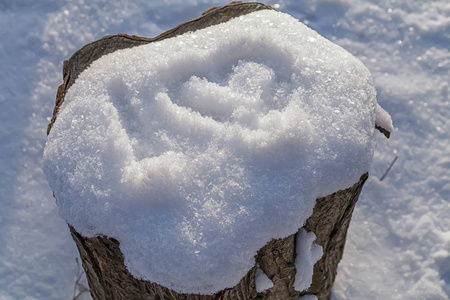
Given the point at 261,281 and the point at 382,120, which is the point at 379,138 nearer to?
the point at 382,120

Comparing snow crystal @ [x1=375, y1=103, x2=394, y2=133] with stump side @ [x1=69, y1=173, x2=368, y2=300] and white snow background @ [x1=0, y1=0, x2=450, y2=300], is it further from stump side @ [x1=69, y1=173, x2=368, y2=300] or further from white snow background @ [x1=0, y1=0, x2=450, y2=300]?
white snow background @ [x1=0, y1=0, x2=450, y2=300]

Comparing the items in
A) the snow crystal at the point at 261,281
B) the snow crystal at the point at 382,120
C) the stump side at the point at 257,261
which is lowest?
the snow crystal at the point at 261,281

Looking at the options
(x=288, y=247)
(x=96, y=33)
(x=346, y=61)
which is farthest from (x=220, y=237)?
(x=96, y=33)

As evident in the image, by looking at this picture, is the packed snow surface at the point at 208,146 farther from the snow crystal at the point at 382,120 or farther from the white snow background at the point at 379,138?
the white snow background at the point at 379,138

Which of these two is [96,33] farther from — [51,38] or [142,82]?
Answer: [142,82]

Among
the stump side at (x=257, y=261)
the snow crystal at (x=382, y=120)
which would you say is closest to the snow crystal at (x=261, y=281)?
the stump side at (x=257, y=261)

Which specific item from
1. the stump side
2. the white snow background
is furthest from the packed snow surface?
the white snow background
